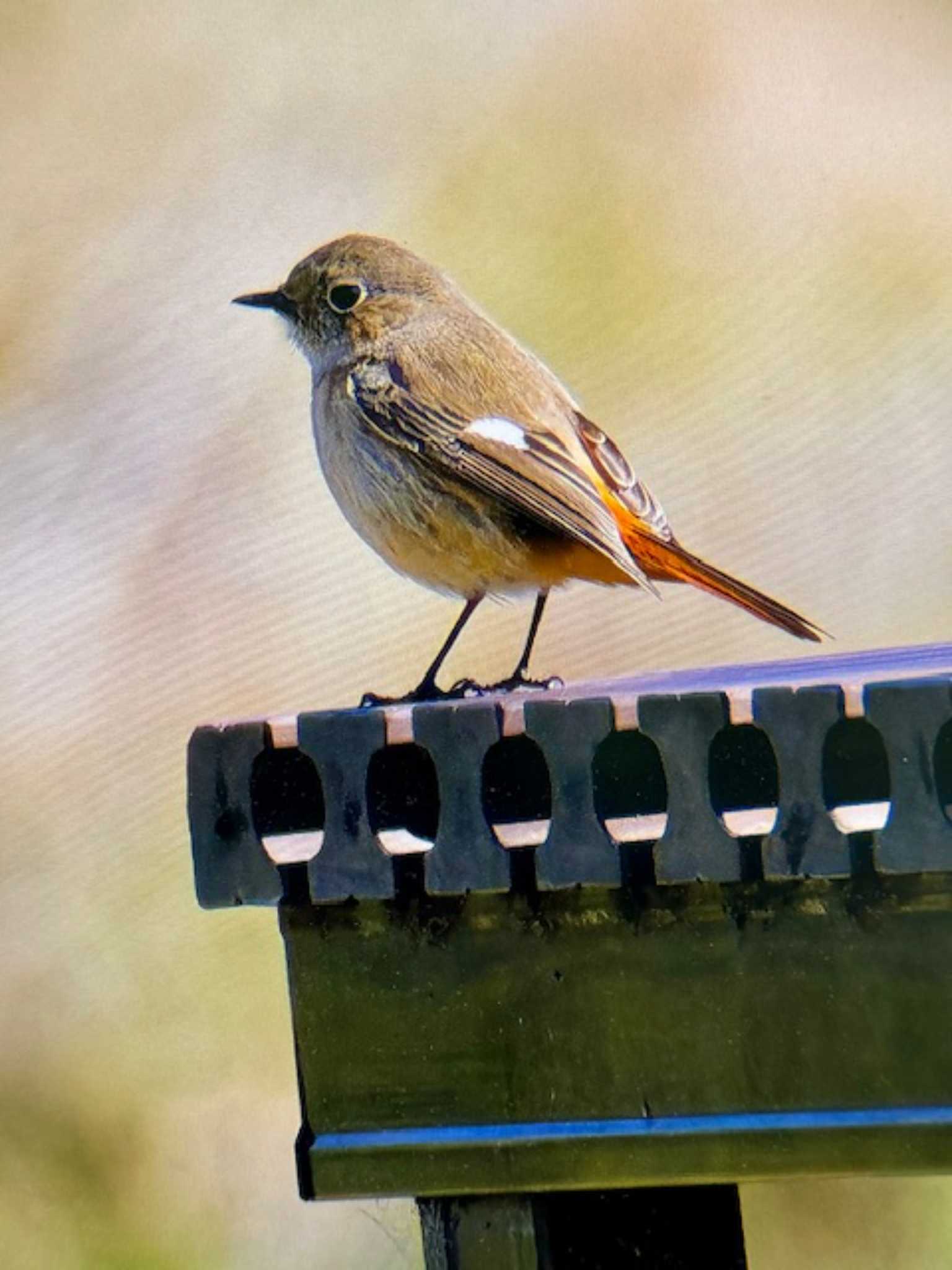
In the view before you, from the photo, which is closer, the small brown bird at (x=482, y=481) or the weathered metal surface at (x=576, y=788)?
the weathered metal surface at (x=576, y=788)

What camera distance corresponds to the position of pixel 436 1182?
1.89m

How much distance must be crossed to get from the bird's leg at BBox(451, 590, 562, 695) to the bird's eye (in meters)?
0.68

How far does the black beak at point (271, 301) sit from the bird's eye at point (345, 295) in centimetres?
8

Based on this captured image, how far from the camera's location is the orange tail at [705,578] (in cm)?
335

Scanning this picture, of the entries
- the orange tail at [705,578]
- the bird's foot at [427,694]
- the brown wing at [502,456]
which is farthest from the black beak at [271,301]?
the orange tail at [705,578]

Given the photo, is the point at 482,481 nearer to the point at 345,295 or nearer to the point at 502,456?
the point at 502,456

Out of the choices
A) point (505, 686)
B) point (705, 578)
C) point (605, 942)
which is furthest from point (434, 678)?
point (605, 942)

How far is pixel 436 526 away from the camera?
3.57 m

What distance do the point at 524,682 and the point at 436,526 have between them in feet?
0.95

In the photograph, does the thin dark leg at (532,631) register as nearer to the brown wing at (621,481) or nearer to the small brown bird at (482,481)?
the small brown bird at (482,481)

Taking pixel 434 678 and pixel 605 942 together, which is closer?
pixel 605 942

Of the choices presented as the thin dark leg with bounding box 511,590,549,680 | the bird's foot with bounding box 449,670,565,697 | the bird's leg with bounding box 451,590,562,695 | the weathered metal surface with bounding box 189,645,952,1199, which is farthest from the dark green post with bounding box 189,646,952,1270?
the thin dark leg with bounding box 511,590,549,680

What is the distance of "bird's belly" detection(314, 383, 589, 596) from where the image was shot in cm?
355

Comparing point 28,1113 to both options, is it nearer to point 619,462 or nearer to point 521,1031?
point 619,462
